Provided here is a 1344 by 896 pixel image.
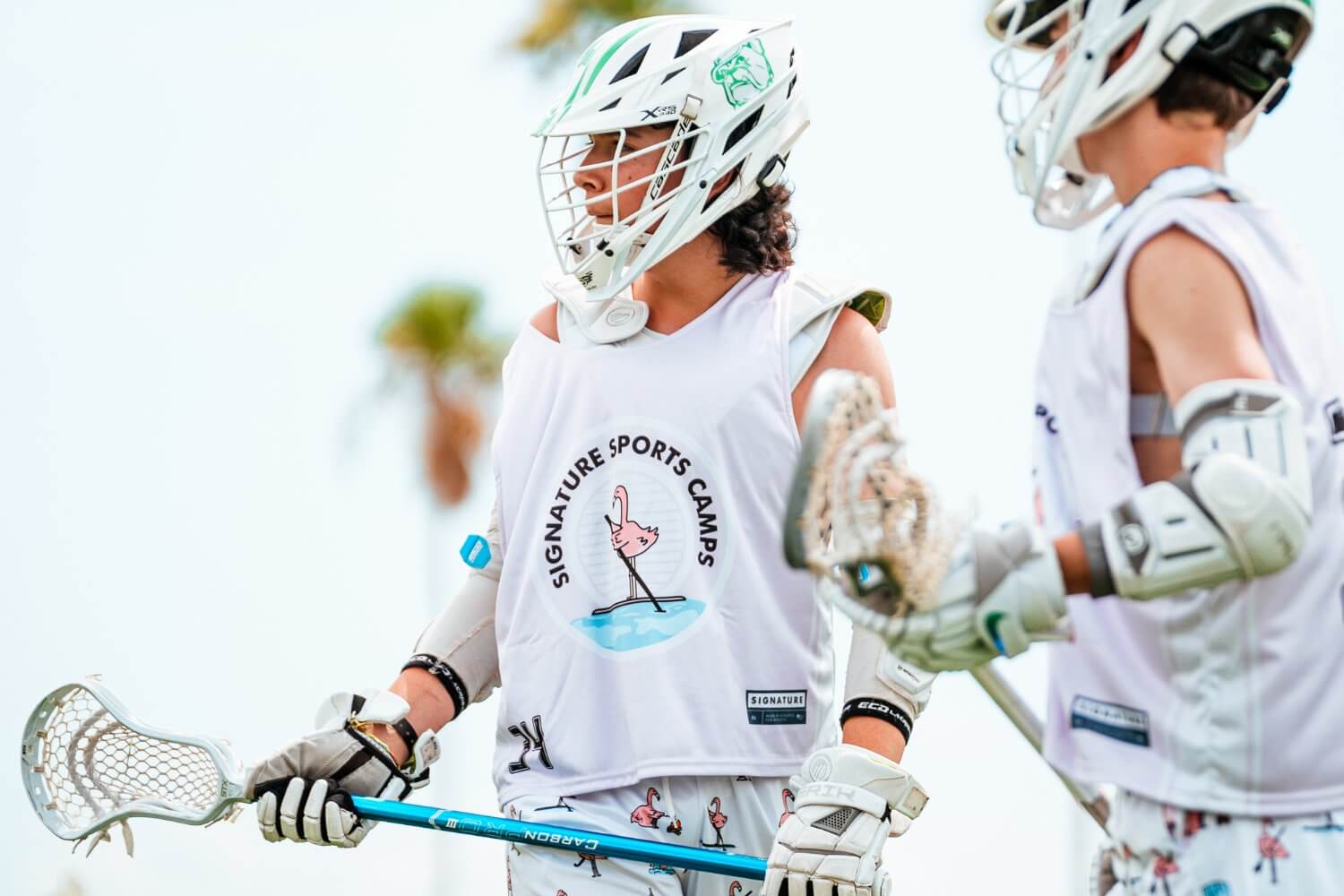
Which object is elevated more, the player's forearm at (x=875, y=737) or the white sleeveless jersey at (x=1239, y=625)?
the white sleeveless jersey at (x=1239, y=625)

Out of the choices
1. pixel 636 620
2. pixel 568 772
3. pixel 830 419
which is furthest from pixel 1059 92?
pixel 568 772

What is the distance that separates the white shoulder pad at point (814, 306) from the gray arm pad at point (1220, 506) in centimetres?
157

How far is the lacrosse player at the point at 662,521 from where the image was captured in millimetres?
3928

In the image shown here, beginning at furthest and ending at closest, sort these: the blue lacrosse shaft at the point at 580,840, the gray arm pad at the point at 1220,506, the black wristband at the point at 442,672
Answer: the black wristband at the point at 442,672
the blue lacrosse shaft at the point at 580,840
the gray arm pad at the point at 1220,506

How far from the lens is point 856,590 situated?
2.61m

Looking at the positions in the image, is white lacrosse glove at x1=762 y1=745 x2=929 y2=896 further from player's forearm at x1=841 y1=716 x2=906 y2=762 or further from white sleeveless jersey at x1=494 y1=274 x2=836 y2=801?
white sleeveless jersey at x1=494 y1=274 x2=836 y2=801

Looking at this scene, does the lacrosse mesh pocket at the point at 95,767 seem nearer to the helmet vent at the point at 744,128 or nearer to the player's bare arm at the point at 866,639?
the player's bare arm at the point at 866,639

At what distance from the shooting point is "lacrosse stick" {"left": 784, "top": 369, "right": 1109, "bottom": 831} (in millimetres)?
2561

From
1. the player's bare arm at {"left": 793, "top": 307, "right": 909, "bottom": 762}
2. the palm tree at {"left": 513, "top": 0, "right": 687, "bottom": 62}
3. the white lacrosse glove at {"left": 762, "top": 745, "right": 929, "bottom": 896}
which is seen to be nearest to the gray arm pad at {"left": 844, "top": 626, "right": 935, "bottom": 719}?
the player's bare arm at {"left": 793, "top": 307, "right": 909, "bottom": 762}

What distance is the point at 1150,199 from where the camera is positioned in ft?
8.94

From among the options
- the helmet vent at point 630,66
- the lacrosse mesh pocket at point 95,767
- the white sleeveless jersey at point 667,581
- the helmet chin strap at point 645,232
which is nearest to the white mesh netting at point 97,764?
the lacrosse mesh pocket at point 95,767

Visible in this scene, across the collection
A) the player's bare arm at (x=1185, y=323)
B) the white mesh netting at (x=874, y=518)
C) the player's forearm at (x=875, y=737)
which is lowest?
the player's forearm at (x=875, y=737)

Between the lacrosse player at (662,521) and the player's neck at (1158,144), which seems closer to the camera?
the player's neck at (1158,144)
